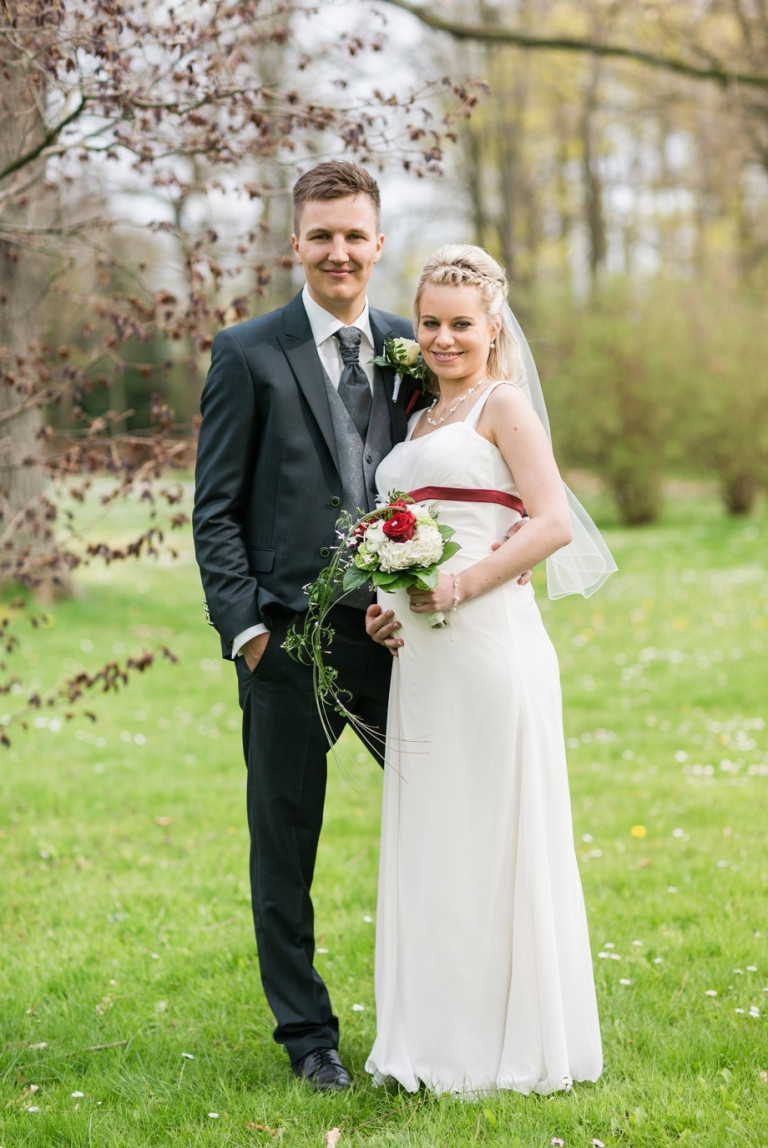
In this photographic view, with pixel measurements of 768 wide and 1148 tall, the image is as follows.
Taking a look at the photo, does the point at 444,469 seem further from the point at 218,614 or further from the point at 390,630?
the point at 218,614

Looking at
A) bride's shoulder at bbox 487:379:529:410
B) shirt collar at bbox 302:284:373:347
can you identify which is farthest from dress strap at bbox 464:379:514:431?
shirt collar at bbox 302:284:373:347

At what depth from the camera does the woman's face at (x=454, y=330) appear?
346 cm

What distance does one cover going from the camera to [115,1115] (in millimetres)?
3414

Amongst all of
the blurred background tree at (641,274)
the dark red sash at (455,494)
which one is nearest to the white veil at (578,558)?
the dark red sash at (455,494)

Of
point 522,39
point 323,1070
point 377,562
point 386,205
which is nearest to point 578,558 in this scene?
point 377,562

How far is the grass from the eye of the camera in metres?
3.33

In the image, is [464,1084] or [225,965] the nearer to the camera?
[464,1084]

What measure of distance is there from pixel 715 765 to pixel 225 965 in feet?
12.5

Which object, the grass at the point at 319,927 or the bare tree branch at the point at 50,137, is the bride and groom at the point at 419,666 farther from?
the bare tree branch at the point at 50,137

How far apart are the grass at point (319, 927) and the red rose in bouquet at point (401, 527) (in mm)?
1290

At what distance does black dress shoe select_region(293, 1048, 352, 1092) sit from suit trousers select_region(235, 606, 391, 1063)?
2 centimetres

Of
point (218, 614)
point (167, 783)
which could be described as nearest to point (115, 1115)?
point (218, 614)

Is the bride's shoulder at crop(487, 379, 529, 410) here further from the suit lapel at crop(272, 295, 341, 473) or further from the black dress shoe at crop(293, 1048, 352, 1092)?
the black dress shoe at crop(293, 1048, 352, 1092)

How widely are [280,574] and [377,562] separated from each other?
0.48m
